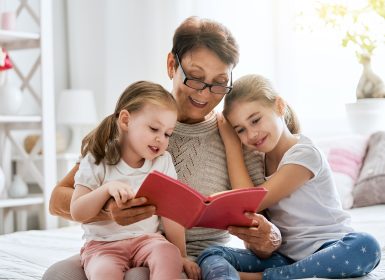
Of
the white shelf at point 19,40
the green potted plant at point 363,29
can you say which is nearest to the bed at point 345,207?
the green potted plant at point 363,29

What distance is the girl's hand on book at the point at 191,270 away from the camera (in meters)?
1.67

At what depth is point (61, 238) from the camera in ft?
9.43

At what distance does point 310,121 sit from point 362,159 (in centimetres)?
73

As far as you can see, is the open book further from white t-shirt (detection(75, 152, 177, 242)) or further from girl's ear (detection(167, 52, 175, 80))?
girl's ear (detection(167, 52, 175, 80))

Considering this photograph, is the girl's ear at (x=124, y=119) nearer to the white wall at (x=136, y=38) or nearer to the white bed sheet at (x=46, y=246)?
the white bed sheet at (x=46, y=246)

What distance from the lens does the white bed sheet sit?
6.82ft

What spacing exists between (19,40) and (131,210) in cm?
273

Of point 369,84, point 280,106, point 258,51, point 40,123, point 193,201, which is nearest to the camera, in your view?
point 193,201

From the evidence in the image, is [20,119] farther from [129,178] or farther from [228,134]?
[129,178]

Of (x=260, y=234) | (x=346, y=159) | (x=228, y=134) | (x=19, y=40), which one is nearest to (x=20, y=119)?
(x=19, y=40)

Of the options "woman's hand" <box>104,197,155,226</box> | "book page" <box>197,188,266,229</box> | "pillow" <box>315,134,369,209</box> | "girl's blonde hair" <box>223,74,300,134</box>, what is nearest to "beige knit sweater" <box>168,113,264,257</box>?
"girl's blonde hair" <box>223,74,300,134</box>

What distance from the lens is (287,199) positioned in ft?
6.02

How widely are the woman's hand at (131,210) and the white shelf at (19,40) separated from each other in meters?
2.52

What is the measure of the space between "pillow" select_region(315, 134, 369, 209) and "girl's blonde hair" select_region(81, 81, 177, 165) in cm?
166
